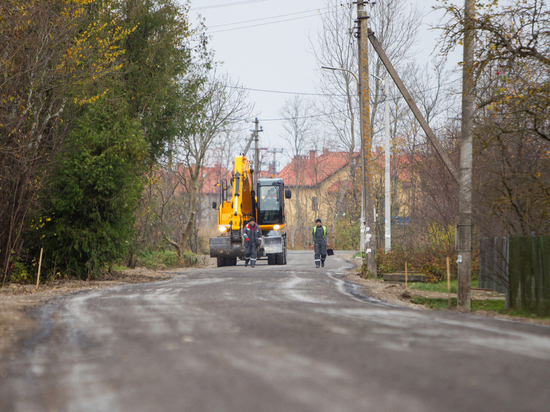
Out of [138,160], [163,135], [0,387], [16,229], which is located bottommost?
[0,387]

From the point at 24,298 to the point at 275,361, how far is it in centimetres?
821

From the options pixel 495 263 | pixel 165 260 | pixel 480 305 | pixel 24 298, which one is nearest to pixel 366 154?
pixel 495 263

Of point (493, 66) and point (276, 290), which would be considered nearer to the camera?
point (493, 66)

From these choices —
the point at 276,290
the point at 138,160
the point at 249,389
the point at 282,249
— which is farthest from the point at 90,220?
the point at 249,389

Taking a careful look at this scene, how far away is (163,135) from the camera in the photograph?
23.1m

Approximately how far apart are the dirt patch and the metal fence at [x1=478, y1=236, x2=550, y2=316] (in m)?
8.44

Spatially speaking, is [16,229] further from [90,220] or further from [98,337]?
[98,337]

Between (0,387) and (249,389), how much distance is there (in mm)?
2182

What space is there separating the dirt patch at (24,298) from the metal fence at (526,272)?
844cm

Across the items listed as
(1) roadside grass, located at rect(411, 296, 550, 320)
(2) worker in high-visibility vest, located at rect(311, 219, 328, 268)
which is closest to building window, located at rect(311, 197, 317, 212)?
(2) worker in high-visibility vest, located at rect(311, 219, 328, 268)

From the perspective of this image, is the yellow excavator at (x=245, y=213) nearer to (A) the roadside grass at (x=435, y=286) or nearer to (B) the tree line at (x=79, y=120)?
(B) the tree line at (x=79, y=120)

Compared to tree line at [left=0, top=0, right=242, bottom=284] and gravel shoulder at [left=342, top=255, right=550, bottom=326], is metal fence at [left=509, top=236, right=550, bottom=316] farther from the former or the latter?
tree line at [left=0, top=0, right=242, bottom=284]

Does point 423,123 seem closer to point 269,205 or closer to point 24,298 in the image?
point 24,298

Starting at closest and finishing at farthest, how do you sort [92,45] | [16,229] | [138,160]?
[16,229], [92,45], [138,160]
